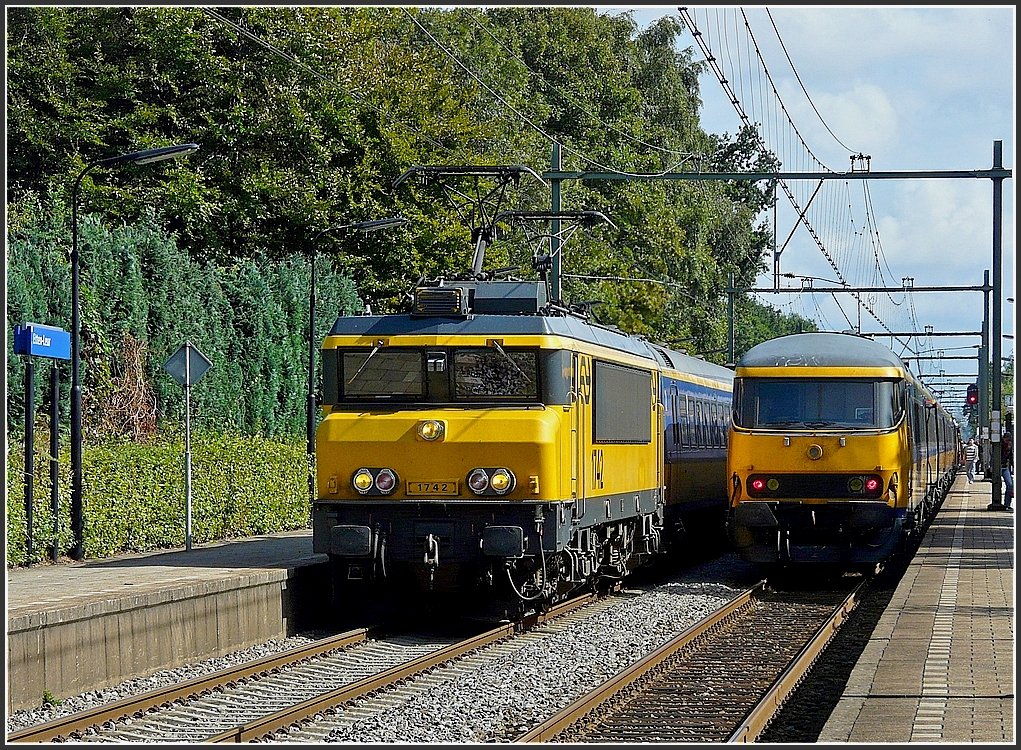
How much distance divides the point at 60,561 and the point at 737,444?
28.4ft

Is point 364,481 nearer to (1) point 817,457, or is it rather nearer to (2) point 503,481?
(2) point 503,481

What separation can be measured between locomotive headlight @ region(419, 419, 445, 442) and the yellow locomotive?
250 inches

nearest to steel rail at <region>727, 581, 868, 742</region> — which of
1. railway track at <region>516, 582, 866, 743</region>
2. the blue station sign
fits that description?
railway track at <region>516, 582, 866, 743</region>

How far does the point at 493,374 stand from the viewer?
15.5 meters

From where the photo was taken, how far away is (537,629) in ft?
53.1

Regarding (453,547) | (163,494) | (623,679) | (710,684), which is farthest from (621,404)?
(163,494)

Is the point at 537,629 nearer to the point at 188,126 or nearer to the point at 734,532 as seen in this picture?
the point at 734,532

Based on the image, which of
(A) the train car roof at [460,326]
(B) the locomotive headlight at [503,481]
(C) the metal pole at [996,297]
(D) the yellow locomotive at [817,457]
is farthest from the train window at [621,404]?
(C) the metal pole at [996,297]

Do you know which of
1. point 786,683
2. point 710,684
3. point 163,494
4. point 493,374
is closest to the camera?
point 786,683

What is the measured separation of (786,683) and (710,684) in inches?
24.7

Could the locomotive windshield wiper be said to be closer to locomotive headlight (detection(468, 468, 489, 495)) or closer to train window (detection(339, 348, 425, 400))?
train window (detection(339, 348, 425, 400))

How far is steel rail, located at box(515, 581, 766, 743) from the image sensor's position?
1016 centimetres

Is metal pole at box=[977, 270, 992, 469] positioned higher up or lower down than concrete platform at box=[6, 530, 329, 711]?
higher up

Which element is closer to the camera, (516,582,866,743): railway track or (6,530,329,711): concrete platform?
(516,582,866,743): railway track
